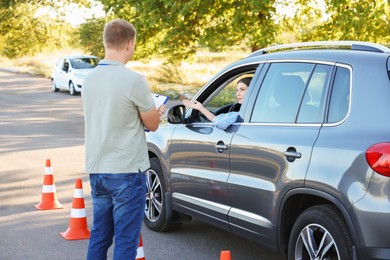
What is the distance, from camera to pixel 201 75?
108 feet

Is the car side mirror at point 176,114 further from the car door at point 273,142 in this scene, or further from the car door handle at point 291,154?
the car door handle at point 291,154

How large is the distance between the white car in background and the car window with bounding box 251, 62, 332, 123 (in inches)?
956

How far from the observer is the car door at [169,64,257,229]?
19.2ft

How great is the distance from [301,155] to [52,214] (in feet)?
13.4

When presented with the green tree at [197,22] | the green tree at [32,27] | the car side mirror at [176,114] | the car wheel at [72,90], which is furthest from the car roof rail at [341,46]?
the green tree at [32,27]

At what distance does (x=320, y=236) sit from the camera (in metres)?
4.77

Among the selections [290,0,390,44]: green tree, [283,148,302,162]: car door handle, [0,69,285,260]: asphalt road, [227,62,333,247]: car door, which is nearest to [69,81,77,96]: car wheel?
[0,69,285,260]: asphalt road

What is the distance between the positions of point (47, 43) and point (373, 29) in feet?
138

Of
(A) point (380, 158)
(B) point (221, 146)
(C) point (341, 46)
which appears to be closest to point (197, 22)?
(B) point (221, 146)

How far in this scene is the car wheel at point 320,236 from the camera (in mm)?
4512

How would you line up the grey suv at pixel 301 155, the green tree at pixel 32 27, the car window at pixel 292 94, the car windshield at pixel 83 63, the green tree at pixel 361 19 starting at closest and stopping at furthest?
the grey suv at pixel 301 155, the car window at pixel 292 94, the green tree at pixel 361 19, the car windshield at pixel 83 63, the green tree at pixel 32 27

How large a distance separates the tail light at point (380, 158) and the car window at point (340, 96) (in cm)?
46

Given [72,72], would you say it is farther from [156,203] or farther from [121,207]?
[121,207]

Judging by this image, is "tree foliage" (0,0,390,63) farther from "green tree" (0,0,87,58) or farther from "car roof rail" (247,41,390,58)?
"green tree" (0,0,87,58)
